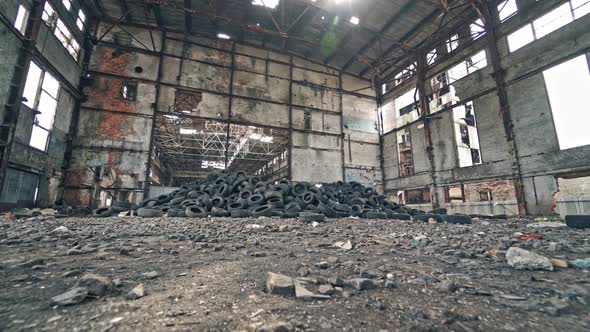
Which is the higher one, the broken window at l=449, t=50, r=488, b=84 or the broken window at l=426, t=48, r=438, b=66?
the broken window at l=426, t=48, r=438, b=66

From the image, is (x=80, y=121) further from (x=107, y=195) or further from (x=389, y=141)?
(x=389, y=141)

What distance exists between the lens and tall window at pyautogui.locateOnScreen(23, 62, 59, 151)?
7.11 m

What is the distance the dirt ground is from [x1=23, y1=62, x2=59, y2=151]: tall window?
716cm

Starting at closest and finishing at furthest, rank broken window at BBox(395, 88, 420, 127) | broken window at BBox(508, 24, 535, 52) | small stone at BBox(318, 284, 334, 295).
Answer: small stone at BBox(318, 284, 334, 295) → broken window at BBox(508, 24, 535, 52) → broken window at BBox(395, 88, 420, 127)

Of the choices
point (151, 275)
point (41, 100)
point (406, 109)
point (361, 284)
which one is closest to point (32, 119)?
point (41, 100)

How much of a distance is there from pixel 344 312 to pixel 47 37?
38.5ft

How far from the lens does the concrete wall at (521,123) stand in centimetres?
770

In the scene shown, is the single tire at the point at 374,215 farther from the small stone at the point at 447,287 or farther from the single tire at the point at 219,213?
the small stone at the point at 447,287

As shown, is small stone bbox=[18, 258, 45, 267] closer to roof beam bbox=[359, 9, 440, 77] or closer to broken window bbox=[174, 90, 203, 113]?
broken window bbox=[174, 90, 203, 113]

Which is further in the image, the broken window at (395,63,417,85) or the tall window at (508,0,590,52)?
the broken window at (395,63,417,85)

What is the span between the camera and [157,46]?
1116 cm

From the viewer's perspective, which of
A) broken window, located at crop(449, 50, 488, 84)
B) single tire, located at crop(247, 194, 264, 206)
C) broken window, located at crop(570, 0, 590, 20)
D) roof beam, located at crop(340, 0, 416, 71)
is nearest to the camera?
single tire, located at crop(247, 194, 264, 206)

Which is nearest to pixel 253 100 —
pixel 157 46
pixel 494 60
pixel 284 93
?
pixel 284 93

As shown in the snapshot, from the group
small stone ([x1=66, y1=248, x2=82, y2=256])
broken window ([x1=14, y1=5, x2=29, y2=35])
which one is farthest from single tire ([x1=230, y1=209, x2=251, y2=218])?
broken window ([x1=14, y1=5, x2=29, y2=35])
